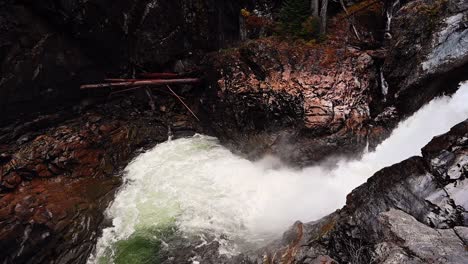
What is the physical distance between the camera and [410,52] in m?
8.28

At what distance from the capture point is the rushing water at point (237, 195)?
7.08 meters

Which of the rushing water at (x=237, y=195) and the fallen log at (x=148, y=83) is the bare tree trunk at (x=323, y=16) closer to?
the rushing water at (x=237, y=195)

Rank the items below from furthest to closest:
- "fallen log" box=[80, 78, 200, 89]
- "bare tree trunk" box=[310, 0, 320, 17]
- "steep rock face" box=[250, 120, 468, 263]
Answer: "fallen log" box=[80, 78, 200, 89] < "bare tree trunk" box=[310, 0, 320, 17] < "steep rock face" box=[250, 120, 468, 263]

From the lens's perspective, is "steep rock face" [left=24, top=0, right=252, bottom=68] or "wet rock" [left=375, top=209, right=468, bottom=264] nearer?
"wet rock" [left=375, top=209, right=468, bottom=264]

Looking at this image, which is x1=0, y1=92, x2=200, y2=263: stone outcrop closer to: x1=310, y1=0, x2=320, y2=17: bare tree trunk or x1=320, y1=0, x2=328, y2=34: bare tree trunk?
x1=320, y1=0, x2=328, y2=34: bare tree trunk

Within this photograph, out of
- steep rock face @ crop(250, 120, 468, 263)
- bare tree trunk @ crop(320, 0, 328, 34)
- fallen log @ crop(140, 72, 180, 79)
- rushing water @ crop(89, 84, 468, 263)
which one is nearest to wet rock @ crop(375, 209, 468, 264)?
steep rock face @ crop(250, 120, 468, 263)

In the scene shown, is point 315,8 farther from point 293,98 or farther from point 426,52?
point 426,52

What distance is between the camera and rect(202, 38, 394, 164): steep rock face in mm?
8562

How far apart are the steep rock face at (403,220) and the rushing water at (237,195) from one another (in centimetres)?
129

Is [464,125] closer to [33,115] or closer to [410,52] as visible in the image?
[410,52]

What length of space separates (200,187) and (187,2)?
259 inches

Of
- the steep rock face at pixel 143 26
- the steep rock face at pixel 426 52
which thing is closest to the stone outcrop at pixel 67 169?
the steep rock face at pixel 143 26

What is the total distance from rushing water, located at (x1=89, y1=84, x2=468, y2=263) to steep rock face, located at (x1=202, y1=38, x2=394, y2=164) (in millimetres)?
594

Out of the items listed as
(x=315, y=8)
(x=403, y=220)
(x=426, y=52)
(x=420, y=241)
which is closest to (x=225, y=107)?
(x=315, y=8)
